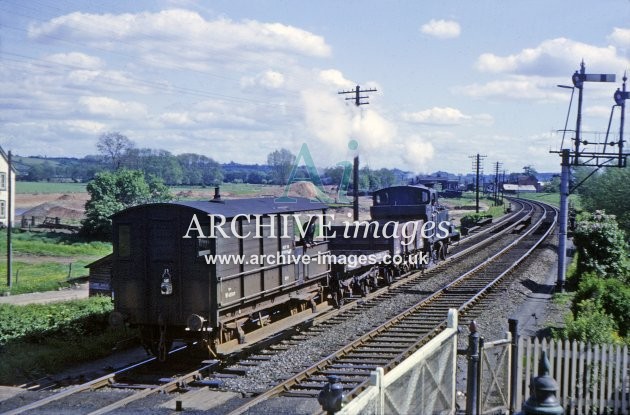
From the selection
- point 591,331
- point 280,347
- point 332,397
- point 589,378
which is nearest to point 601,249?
point 591,331

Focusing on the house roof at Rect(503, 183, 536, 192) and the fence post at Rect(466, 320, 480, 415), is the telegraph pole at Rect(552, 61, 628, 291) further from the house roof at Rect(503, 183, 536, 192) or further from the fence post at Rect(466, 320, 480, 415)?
the house roof at Rect(503, 183, 536, 192)

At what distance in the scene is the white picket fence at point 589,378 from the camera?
343 inches

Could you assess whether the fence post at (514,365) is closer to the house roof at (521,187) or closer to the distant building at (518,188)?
the distant building at (518,188)

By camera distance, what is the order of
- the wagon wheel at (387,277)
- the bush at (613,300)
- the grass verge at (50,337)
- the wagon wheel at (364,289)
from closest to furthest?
the grass verge at (50,337)
the bush at (613,300)
the wagon wheel at (364,289)
the wagon wheel at (387,277)

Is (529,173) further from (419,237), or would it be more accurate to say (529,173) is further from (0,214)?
(419,237)

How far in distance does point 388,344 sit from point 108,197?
1699 inches

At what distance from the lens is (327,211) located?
1844 cm

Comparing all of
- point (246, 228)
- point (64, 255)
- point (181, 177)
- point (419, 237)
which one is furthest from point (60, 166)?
point (246, 228)

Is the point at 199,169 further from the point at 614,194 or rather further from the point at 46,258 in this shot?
the point at 614,194

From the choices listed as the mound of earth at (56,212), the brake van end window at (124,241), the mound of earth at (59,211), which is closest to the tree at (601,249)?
the brake van end window at (124,241)

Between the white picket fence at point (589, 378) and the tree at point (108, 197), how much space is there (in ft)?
154

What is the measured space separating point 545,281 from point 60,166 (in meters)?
118

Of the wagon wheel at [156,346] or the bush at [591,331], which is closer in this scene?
the bush at [591,331]

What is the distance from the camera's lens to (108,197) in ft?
175
